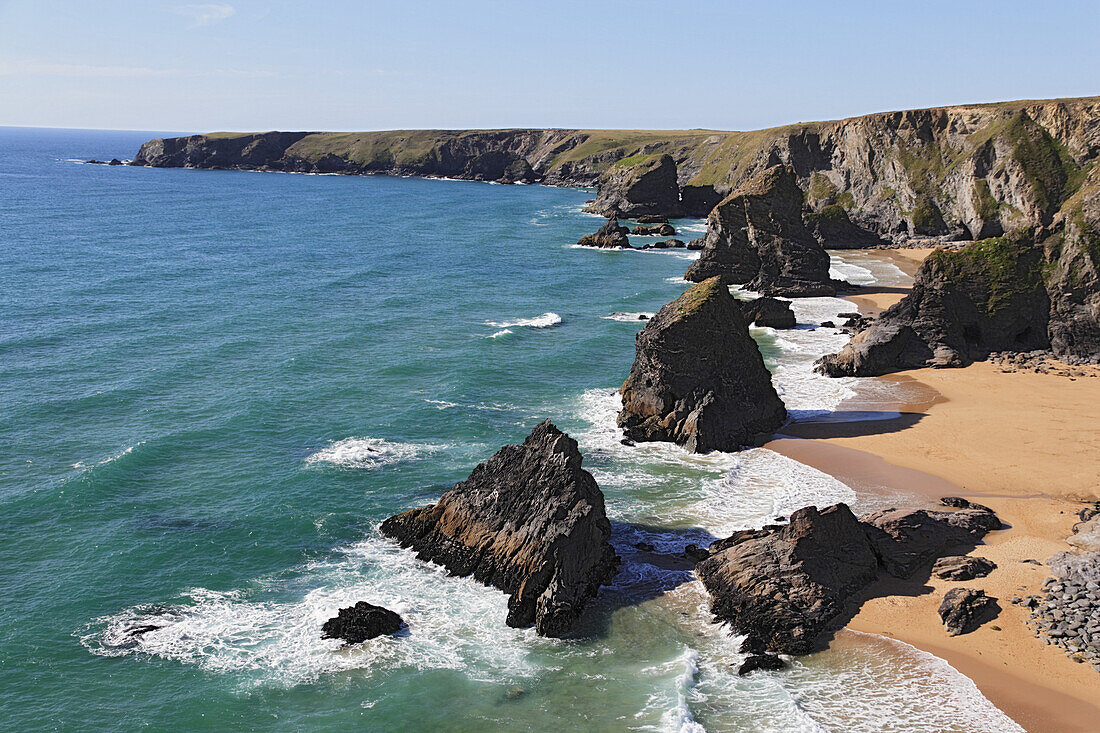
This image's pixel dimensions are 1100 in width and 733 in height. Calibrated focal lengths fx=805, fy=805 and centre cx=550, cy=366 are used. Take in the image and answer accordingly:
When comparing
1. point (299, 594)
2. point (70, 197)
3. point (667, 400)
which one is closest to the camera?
point (299, 594)

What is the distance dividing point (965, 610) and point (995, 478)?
14131mm

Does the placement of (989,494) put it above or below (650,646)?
above

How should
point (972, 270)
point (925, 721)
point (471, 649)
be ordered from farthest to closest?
point (972, 270) → point (471, 649) → point (925, 721)

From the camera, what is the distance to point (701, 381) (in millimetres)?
45688

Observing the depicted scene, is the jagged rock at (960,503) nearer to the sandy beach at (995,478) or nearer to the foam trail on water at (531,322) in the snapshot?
the sandy beach at (995,478)

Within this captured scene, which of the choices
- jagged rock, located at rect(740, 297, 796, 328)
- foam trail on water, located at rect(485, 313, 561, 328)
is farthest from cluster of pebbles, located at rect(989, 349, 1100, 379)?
foam trail on water, located at rect(485, 313, 561, 328)

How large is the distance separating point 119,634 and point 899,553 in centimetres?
2973

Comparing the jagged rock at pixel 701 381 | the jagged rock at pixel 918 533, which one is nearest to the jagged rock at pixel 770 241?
the jagged rock at pixel 701 381

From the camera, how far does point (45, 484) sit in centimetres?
3919

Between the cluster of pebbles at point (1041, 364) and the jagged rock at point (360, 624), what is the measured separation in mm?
46566

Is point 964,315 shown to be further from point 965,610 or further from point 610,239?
point 610,239

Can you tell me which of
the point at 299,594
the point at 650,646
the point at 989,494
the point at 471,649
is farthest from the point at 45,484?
the point at 989,494

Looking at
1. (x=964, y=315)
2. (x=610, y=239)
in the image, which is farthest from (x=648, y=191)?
(x=964, y=315)

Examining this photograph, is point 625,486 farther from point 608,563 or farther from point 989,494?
point 989,494
